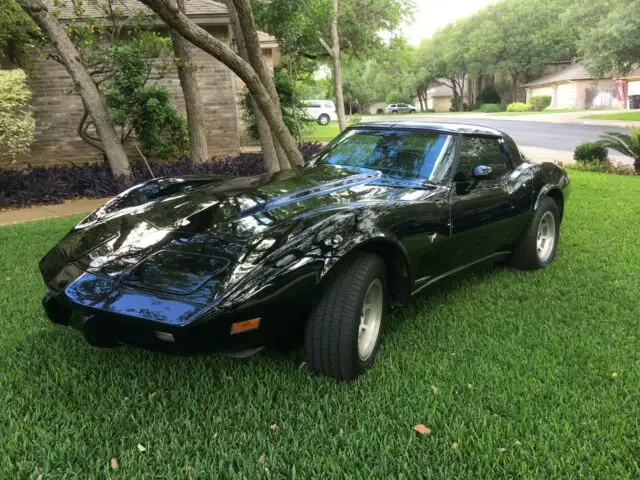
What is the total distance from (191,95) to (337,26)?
1510 cm

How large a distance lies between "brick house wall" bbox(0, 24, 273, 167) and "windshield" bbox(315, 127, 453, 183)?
832 cm

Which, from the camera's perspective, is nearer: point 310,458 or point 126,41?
point 310,458

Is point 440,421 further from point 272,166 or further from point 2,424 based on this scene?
point 272,166

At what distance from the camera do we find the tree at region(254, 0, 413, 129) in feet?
54.0

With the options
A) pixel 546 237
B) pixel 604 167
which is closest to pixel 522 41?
pixel 604 167

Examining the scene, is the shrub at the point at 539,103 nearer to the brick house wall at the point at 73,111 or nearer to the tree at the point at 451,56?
the tree at the point at 451,56

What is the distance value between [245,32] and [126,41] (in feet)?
22.2

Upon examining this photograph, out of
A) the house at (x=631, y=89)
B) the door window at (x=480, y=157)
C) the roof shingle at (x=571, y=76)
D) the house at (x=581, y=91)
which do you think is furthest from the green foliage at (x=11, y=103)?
the roof shingle at (x=571, y=76)

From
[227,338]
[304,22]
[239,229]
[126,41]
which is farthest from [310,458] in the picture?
[304,22]

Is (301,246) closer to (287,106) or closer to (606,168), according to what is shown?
(606,168)

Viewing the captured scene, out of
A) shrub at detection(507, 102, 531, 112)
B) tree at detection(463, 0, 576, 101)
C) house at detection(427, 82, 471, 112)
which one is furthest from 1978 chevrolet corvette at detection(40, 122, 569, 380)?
house at detection(427, 82, 471, 112)

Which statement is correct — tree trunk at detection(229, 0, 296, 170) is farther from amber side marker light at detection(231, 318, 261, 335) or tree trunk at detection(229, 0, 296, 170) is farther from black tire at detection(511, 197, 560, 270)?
amber side marker light at detection(231, 318, 261, 335)

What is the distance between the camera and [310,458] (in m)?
2.21

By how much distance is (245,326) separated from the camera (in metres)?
2.36
